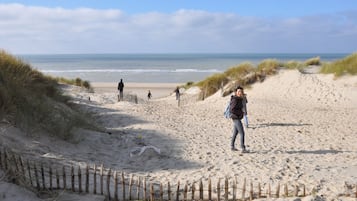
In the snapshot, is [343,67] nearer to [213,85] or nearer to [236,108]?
[213,85]

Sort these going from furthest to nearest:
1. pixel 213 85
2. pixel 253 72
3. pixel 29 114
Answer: pixel 213 85 → pixel 253 72 → pixel 29 114

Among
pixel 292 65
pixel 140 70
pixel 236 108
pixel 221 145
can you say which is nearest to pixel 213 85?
pixel 292 65

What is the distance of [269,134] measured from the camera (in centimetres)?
1285

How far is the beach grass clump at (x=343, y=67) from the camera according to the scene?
75.1 feet

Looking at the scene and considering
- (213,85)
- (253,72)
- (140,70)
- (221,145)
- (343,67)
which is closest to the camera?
(221,145)

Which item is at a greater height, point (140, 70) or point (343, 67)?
point (343, 67)

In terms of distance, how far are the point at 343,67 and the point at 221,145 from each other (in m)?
14.6

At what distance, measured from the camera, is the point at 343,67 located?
76.4ft

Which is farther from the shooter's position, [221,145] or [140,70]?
[140,70]

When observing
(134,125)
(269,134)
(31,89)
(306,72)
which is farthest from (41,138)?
(306,72)

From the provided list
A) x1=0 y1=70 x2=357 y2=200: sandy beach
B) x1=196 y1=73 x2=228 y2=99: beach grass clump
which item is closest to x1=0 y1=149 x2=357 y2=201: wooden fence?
x1=0 y1=70 x2=357 y2=200: sandy beach

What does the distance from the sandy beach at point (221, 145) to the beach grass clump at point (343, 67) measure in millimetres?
3452

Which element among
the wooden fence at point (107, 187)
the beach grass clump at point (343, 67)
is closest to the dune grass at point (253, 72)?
the beach grass clump at point (343, 67)

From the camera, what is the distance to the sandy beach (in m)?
8.29
